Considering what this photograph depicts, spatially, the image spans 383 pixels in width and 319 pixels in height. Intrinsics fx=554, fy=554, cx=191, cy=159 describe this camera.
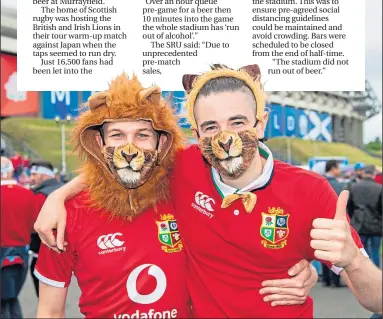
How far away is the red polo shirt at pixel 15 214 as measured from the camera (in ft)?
15.0


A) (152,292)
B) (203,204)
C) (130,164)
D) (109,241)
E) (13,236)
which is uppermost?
(130,164)

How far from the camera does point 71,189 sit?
2375mm

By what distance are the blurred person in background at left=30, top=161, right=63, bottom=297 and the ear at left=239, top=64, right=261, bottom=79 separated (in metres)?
2.96

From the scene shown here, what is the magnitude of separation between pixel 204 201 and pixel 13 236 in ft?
9.43

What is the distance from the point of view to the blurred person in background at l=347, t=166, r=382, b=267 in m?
5.82

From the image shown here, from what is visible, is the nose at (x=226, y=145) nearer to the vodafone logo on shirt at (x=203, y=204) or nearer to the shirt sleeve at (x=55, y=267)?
the vodafone logo on shirt at (x=203, y=204)

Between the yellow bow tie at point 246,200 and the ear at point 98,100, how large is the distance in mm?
606

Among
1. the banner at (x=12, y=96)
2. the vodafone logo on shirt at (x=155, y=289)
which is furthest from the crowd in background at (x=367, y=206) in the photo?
the vodafone logo on shirt at (x=155, y=289)

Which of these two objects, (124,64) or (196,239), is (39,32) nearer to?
(124,64)

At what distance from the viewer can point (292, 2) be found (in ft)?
7.53

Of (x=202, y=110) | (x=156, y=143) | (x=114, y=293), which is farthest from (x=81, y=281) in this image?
(x=202, y=110)

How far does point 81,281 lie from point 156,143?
0.65m

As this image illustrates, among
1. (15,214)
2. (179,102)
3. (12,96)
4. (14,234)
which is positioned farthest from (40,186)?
(179,102)

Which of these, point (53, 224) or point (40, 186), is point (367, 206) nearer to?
point (40, 186)
